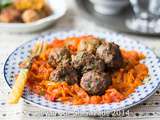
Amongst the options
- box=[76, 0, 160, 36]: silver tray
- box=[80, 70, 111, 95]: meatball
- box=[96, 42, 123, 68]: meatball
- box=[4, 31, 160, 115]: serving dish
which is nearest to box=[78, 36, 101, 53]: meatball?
box=[96, 42, 123, 68]: meatball

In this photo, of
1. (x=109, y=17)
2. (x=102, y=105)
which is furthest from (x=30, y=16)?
(x=102, y=105)

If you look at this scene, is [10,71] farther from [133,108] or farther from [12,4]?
[12,4]

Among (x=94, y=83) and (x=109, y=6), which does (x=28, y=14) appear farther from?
(x=94, y=83)

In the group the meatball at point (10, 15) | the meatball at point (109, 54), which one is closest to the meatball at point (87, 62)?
the meatball at point (109, 54)

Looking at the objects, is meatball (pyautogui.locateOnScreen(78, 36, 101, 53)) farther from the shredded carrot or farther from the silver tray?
the silver tray

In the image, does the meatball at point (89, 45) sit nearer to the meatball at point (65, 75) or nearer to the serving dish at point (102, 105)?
the meatball at point (65, 75)

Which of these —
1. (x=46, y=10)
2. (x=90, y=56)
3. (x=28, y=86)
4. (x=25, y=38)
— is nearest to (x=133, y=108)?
(x=90, y=56)
